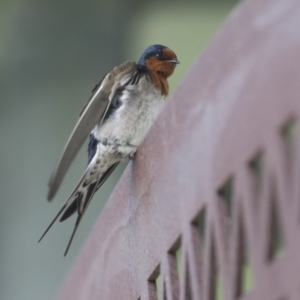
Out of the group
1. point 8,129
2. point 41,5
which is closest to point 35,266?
point 8,129

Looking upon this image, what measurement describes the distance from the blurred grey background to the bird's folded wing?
965 millimetres

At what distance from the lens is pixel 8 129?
3.32 m

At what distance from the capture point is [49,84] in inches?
131

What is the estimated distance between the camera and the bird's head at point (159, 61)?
248cm

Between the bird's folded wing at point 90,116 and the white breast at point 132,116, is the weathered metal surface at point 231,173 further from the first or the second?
the white breast at point 132,116

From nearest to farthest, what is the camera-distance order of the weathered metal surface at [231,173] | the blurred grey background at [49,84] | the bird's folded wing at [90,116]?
the weathered metal surface at [231,173], the bird's folded wing at [90,116], the blurred grey background at [49,84]

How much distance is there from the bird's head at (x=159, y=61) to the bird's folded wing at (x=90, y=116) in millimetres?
156

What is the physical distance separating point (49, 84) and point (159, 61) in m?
0.89

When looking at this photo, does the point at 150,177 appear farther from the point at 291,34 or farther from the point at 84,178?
the point at 84,178

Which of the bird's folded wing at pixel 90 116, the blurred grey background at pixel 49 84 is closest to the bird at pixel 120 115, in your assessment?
the bird's folded wing at pixel 90 116

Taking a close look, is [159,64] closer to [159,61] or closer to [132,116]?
[159,61]

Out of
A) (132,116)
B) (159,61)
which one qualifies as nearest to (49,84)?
(159,61)

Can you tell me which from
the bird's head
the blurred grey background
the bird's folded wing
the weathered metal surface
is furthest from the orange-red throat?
the weathered metal surface

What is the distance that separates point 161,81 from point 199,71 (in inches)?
56.7
